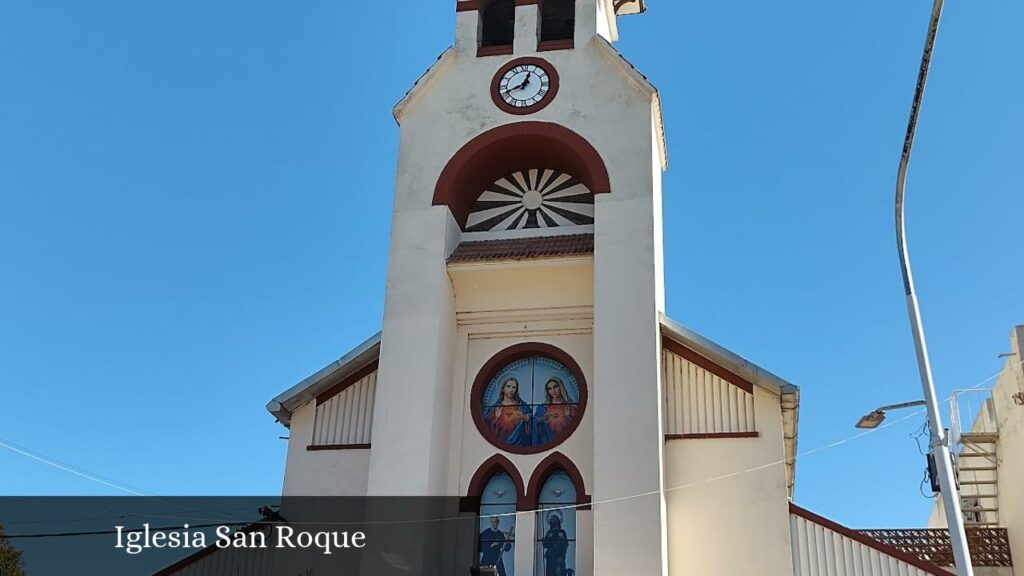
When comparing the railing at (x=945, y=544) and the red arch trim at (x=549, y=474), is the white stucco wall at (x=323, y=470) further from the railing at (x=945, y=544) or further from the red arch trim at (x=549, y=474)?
the railing at (x=945, y=544)

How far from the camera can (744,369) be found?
19078 millimetres

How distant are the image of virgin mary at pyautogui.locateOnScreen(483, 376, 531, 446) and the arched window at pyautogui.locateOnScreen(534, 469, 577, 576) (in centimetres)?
90

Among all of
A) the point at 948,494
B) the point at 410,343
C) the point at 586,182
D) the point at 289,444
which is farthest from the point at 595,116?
the point at 948,494

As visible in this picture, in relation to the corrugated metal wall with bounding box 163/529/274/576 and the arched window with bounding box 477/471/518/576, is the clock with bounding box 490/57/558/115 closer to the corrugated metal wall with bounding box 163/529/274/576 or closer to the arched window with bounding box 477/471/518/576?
the arched window with bounding box 477/471/518/576

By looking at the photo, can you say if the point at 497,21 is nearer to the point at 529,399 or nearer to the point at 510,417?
the point at 529,399

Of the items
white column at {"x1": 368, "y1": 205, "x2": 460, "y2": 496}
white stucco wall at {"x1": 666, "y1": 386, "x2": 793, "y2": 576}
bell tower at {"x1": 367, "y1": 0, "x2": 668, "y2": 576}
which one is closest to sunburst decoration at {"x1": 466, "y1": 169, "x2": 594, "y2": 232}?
bell tower at {"x1": 367, "y1": 0, "x2": 668, "y2": 576}

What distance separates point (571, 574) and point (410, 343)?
4.63 meters

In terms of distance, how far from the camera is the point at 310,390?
20484 millimetres

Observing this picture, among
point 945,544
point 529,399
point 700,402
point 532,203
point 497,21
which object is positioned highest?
point 497,21

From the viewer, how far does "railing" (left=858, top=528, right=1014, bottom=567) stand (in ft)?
76.9

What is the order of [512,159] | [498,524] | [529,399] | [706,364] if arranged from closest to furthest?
[498,524]
[706,364]
[529,399]
[512,159]

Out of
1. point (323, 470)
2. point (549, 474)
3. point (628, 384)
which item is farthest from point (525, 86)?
point (323, 470)

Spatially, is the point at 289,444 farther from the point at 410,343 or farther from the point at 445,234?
the point at 445,234

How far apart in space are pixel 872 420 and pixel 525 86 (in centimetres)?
989
